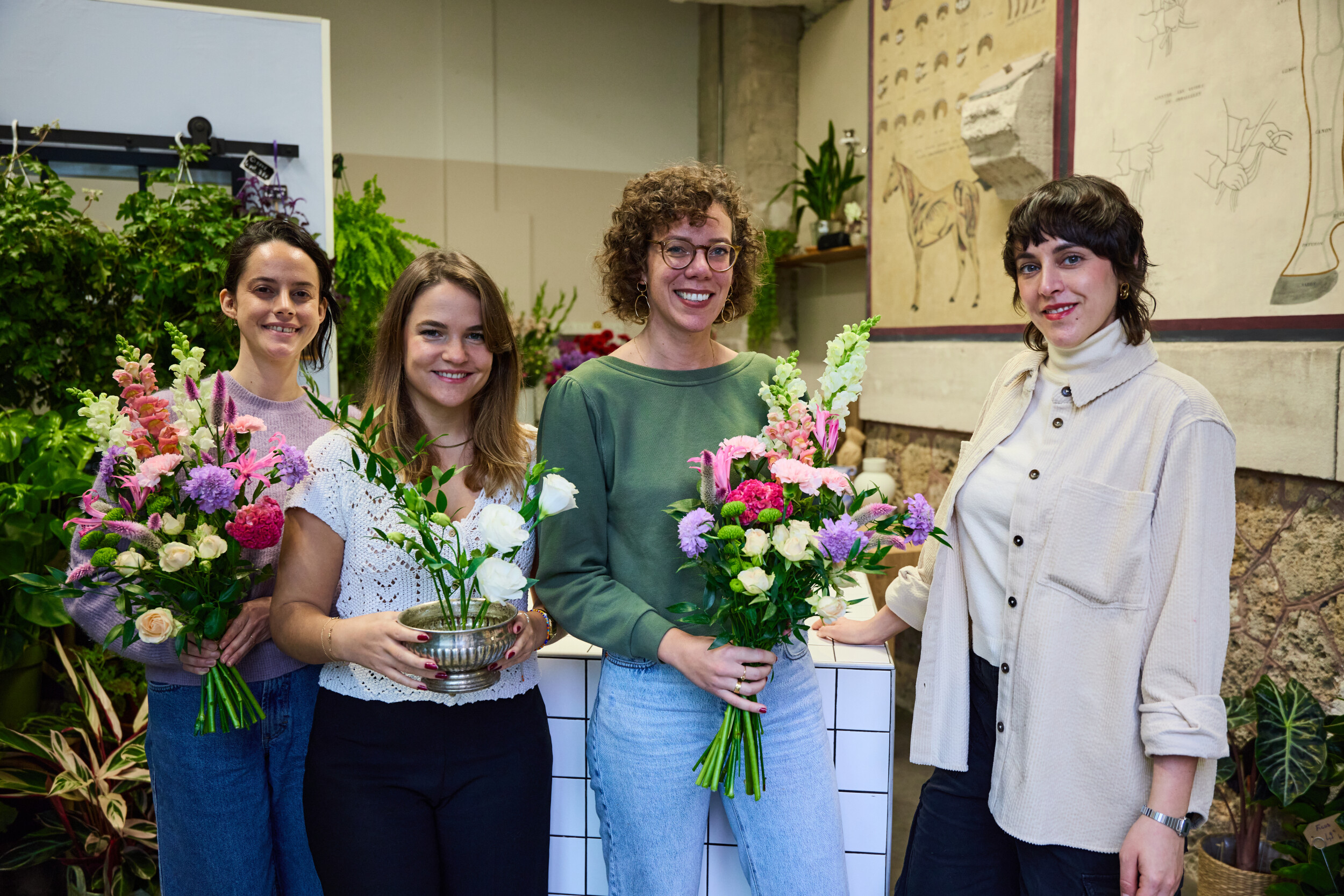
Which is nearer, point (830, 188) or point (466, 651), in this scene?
point (466, 651)

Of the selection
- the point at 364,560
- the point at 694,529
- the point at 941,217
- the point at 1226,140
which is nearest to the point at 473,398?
the point at 364,560

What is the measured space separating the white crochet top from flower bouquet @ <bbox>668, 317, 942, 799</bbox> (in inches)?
13.6

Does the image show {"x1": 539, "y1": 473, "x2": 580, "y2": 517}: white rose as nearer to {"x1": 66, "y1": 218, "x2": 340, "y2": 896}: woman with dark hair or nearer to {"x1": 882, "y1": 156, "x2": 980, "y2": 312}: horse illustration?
{"x1": 66, "y1": 218, "x2": 340, "y2": 896}: woman with dark hair

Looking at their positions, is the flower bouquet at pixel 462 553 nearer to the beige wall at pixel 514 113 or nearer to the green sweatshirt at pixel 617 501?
the green sweatshirt at pixel 617 501

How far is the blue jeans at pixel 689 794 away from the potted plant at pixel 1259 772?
106 centimetres

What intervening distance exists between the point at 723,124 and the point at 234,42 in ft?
13.1

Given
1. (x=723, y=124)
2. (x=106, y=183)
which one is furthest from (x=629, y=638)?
(x=723, y=124)

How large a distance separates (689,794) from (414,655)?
512 millimetres

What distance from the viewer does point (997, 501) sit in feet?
5.10

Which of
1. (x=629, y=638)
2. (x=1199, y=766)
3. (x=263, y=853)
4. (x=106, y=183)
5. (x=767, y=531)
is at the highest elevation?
(x=106, y=183)

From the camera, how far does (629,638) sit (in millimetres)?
1424

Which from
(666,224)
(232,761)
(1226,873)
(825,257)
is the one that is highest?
(825,257)

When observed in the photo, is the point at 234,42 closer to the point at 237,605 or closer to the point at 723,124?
the point at 237,605

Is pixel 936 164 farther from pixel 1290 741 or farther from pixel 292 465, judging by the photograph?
pixel 292 465
